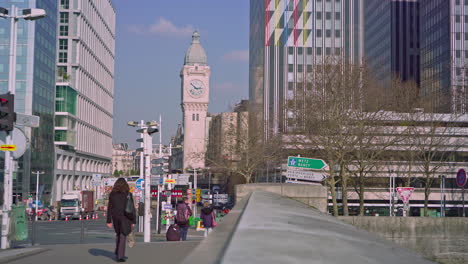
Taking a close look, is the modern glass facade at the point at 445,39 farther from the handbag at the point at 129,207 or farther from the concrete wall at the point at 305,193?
the handbag at the point at 129,207

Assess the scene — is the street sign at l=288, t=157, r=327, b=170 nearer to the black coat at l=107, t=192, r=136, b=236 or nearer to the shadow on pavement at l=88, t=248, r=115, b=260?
the shadow on pavement at l=88, t=248, r=115, b=260

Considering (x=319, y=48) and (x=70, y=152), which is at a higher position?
(x=319, y=48)

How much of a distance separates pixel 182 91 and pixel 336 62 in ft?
472

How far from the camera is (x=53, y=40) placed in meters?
81.0

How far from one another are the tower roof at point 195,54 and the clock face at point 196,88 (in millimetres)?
6356

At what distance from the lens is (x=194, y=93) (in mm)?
181875

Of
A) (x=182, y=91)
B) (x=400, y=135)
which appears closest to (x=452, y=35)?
(x=400, y=135)

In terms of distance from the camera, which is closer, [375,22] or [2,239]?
[2,239]

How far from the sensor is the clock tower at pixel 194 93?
177625 millimetres

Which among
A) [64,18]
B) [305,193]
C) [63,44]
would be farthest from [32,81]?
[305,193]

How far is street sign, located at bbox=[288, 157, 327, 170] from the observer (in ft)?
59.2

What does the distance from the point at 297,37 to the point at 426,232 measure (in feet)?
266

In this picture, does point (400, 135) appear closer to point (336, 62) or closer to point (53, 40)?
point (336, 62)

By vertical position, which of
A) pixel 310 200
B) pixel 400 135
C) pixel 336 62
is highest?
pixel 336 62
